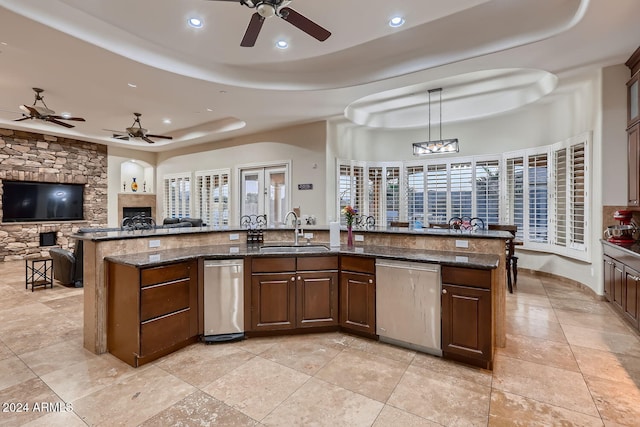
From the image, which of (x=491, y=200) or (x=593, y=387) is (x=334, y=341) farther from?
(x=491, y=200)

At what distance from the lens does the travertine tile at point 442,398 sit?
2.01 meters

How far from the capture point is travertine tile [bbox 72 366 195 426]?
202cm

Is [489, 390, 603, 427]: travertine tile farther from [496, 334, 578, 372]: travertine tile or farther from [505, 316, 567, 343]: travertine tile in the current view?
[505, 316, 567, 343]: travertine tile

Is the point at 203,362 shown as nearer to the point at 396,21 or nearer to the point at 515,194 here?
the point at 396,21

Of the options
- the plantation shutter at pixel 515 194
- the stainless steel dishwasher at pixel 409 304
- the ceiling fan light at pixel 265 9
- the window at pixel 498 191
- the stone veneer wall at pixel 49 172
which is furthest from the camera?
the stone veneer wall at pixel 49 172

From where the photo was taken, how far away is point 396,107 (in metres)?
6.59

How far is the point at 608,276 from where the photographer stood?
13.2 feet

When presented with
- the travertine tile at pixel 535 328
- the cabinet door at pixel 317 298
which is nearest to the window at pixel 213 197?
the cabinet door at pixel 317 298

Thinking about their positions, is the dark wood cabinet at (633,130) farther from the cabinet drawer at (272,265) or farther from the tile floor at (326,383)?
the cabinet drawer at (272,265)

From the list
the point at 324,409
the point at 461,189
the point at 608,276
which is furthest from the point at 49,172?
the point at 608,276

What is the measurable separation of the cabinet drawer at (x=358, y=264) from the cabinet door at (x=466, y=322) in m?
0.71

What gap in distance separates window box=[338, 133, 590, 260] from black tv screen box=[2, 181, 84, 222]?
774 centimetres

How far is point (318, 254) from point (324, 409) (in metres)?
1.50

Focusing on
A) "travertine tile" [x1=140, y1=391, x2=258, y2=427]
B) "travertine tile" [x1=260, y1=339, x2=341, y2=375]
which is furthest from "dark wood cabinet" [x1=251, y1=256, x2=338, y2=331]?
"travertine tile" [x1=140, y1=391, x2=258, y2=427]
